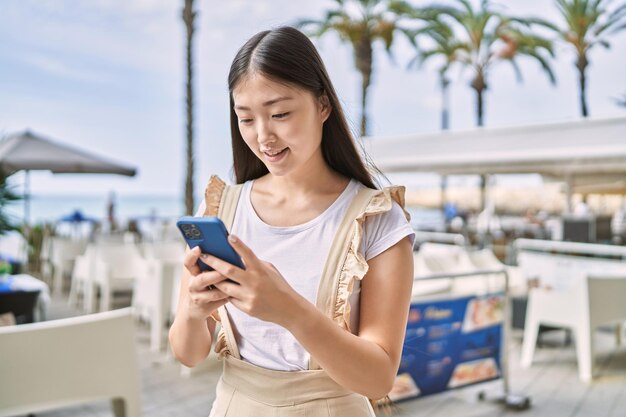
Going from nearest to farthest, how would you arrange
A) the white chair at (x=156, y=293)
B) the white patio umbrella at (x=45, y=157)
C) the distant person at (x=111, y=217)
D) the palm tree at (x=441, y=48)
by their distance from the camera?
the white chair at (x=156, y=293) < the white patio umbrella at (x=45, y=157) < the distant person at (x=111, y=217) < the palm tree at (x=441, y=48)

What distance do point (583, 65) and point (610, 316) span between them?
14.7m

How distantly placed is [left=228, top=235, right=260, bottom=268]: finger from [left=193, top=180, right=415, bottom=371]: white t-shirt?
208 millimetres

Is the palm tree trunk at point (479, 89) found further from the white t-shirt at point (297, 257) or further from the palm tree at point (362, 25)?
the white t-shirt at point (297, 257)

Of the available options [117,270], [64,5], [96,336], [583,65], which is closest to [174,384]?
[96,336]

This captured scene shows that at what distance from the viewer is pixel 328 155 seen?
111cm

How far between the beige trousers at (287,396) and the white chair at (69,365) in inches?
63.7

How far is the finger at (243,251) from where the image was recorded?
751 millimetres

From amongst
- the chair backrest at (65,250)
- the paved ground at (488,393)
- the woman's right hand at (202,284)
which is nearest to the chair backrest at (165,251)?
the paved ground at (488,393)

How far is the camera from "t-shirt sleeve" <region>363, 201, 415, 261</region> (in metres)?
0.96

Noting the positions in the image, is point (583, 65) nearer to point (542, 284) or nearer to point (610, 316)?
point (542, 284)

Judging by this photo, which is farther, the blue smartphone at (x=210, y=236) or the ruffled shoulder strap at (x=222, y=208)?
the ruffled shoulder strap at (x=222, y=208)

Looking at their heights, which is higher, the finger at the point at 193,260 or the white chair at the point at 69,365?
the finger at the point at 193,260

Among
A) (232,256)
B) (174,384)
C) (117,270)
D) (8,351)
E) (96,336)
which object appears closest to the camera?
(232,256)

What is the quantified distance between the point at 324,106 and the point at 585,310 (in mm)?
4755
